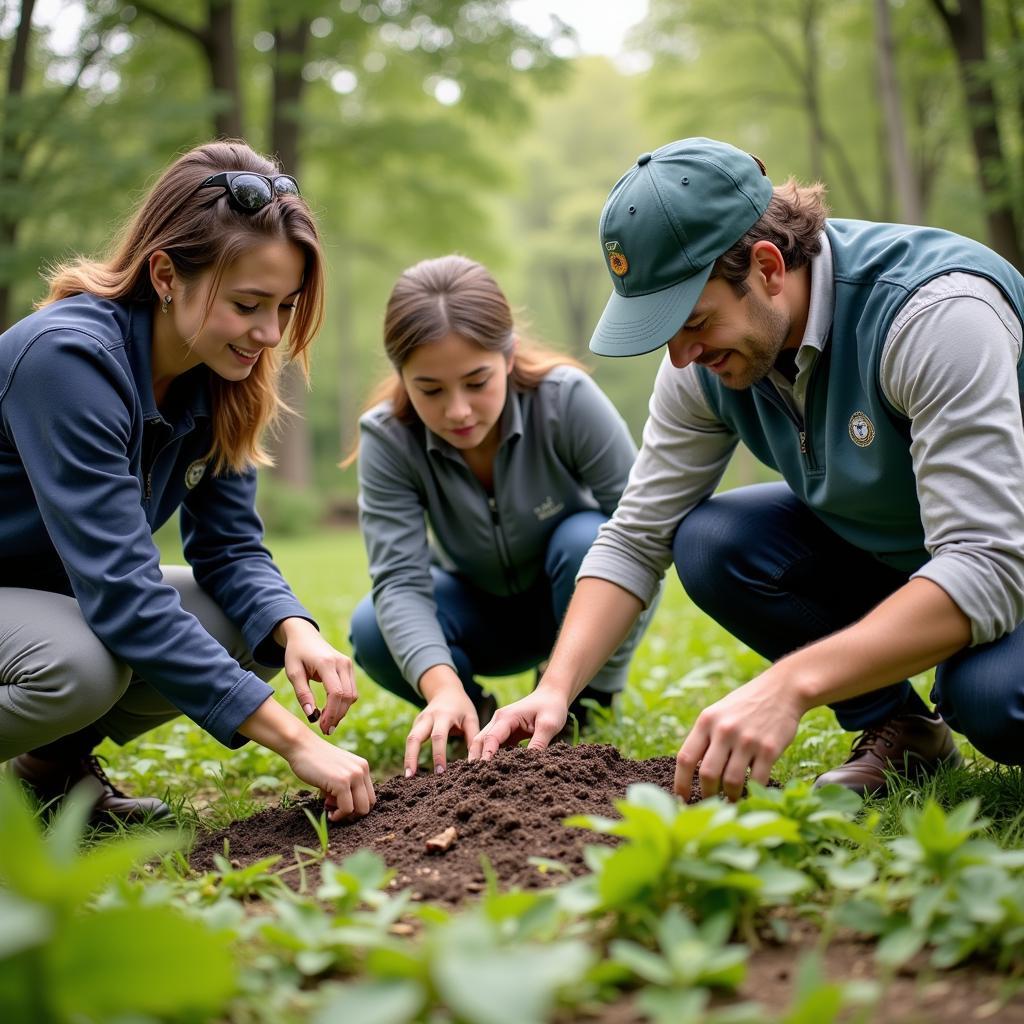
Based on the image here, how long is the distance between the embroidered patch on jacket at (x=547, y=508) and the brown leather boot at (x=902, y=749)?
1157 millimetres

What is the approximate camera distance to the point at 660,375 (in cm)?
285

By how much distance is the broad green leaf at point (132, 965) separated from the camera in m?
1.18

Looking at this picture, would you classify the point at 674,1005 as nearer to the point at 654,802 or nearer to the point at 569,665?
the point at 654,802

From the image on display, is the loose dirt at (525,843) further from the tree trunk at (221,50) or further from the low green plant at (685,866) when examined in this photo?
the tree trunk at (221,50)

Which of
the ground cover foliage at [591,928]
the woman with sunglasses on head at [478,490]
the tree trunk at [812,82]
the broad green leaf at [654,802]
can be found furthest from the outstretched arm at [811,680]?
the tree trunk at [812,82]

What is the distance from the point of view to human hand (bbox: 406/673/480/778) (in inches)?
103

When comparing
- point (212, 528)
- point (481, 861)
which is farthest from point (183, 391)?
point (481, 861)

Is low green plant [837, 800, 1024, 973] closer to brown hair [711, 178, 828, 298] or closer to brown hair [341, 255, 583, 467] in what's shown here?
brown hair [711, 178, 828, 298]

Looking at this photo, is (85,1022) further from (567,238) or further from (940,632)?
(567,238)

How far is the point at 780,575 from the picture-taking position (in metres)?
2.80

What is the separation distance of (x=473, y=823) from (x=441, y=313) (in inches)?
58.1

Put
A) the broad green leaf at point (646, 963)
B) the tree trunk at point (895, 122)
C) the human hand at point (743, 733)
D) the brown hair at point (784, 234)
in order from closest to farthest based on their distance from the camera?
the broad green leaf at point (646, 963), the human hand at point (743, 733), the brown hair at point (784, 234), the tree trunk at point (895, 122)

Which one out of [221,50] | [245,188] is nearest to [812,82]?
[221,50]

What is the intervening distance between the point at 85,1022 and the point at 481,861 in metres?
0.89
